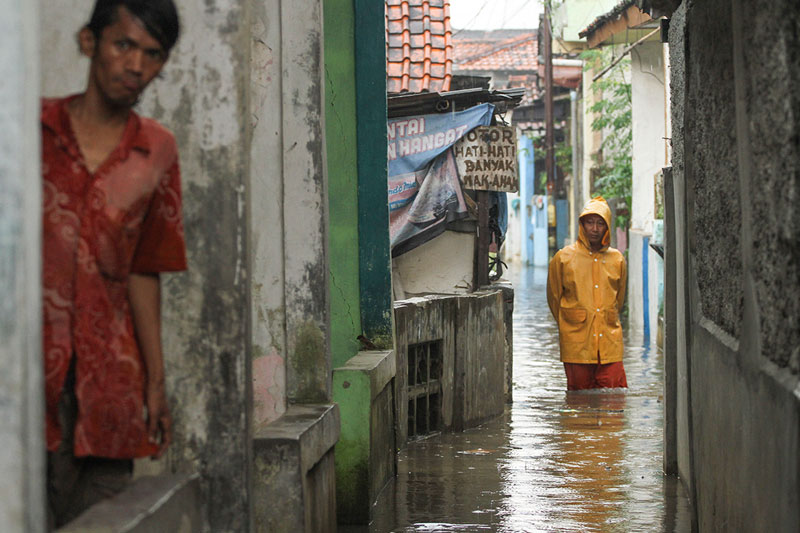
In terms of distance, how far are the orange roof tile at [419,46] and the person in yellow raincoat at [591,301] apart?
10.3 feet

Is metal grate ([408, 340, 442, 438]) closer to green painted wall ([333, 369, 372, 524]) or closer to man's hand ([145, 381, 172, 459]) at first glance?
green painted wall ([333, 369, 372, 524])

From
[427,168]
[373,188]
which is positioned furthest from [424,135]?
[373,188]

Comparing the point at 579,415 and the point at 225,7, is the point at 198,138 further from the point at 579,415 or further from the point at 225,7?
the point at 579,415

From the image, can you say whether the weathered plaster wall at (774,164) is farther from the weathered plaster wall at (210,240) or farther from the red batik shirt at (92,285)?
the red batik shirt at (92,285)

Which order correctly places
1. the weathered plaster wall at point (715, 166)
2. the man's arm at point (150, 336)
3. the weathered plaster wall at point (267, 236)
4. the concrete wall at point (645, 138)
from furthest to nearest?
1. the concrete wall at point (645, 138)
2. the weathered plaster wall at point (267, 236)
3. the weathered plaster wall at point (715, 166)
4. the man's arm at point (150, 336)

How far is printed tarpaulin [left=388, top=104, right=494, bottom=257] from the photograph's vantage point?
461 inches

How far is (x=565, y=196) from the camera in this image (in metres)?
39.7

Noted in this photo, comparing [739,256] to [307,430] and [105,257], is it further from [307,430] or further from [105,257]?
[105,257]

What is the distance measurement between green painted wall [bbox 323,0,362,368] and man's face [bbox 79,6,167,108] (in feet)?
12.5

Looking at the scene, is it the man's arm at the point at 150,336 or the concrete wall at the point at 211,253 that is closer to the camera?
the man's arm at the point at 150,336

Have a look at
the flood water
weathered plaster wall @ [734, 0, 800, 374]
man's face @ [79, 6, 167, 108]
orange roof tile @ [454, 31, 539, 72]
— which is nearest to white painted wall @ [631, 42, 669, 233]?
the flood water

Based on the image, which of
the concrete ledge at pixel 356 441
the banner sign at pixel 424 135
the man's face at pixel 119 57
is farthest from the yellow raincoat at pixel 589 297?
the man's face at pixel 119 57

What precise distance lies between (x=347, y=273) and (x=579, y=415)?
137 inches

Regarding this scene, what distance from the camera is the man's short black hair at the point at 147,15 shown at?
3.20 meters
